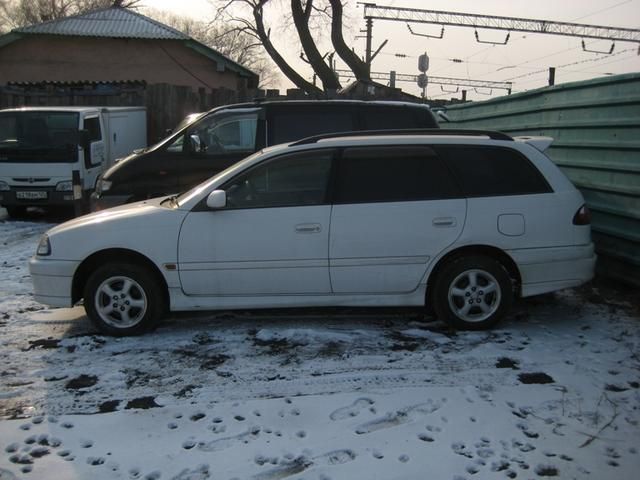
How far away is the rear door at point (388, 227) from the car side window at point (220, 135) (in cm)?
336

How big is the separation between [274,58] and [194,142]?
2016cm

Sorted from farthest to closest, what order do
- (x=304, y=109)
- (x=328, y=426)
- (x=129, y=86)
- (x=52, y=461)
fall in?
(x=129, y=86) < (x=304, y=109) < (x=328, y=426) < (x=52, y=461)

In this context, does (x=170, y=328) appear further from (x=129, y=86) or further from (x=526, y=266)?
(x=129, y=86)

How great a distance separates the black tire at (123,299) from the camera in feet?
17.4

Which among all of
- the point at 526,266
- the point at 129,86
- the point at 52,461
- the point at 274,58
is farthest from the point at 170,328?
the point at 274,58

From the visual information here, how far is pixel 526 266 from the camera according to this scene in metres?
5.39

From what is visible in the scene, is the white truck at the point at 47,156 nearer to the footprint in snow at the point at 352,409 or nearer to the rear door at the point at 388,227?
the rear door at the point at 388,227

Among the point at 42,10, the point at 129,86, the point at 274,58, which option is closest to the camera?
the point at 129,86

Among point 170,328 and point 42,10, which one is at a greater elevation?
point 42,10

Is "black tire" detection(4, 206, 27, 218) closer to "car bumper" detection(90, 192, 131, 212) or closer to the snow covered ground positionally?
"car bumper" detection(90, 192, 131, 212)

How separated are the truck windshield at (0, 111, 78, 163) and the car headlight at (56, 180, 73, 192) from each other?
398mm

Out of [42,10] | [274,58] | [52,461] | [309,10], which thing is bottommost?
[52,461]

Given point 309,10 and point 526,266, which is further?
point 309,10

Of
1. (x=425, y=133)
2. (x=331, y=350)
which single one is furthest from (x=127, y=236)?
(x=425, y=133)
